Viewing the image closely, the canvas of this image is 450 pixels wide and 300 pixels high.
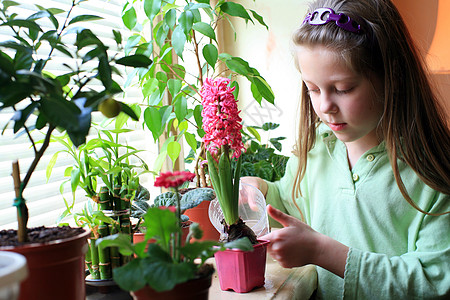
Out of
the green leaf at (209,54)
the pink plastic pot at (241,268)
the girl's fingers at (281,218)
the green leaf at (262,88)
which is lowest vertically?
the pink plastic pot at (241,268)

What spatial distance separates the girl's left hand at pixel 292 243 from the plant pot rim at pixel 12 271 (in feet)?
1.71

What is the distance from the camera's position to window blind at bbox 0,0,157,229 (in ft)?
3.62

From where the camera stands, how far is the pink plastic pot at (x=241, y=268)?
837mm

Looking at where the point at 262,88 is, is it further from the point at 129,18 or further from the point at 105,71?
the point at 105,71

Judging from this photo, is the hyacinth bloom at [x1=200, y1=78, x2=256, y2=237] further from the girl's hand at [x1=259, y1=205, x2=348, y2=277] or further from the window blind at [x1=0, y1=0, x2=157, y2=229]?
the window blind at [x1=0, y1=0, x2=157, y2=229]

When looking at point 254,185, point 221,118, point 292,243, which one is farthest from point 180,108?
point 292,243

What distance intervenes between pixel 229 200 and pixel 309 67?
378 millimetres

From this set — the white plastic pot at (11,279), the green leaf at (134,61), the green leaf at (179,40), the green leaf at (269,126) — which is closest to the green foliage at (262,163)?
the green leaf at (269,126)

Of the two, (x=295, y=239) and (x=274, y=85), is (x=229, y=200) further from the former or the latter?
(x=274, y=85)

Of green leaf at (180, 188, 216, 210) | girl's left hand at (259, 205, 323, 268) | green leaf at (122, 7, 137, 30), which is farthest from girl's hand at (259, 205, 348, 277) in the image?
green leaf at (122, 7, 137, 30)

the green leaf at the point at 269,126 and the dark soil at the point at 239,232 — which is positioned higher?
the green leaf at the point at 269,126

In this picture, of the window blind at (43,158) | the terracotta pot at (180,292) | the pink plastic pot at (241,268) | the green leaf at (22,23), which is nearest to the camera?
the terracotta pot at (180,292)

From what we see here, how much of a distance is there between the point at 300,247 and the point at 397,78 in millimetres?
454

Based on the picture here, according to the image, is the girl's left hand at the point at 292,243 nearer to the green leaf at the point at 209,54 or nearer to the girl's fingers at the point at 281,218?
the girl's fingers at the point at 281,218
